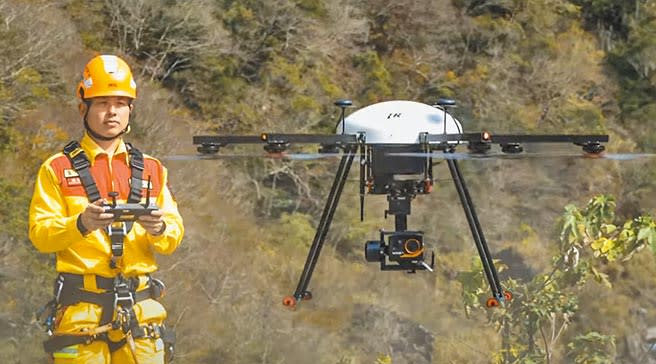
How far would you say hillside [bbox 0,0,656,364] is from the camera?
275 inches

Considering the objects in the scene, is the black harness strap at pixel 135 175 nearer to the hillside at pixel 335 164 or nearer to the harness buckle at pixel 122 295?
the harness buckle at pixel 122 295

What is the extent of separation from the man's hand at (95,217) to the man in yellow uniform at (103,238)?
110mm

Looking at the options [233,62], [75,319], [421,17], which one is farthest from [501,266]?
[421,17]

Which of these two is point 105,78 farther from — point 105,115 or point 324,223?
point 324,223

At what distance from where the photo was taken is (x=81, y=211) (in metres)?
2.87

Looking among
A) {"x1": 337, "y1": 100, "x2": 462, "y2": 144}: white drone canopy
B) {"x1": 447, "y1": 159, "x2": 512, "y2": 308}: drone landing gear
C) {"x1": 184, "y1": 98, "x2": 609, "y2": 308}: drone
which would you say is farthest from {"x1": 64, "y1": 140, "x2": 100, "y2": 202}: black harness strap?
{"x1": 447, "y1": 159, "x2": 512, "y2": 308}: drone landing gear

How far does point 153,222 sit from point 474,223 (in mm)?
1627

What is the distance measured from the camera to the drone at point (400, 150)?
367 cm

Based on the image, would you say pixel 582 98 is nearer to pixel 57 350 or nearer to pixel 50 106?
pixel 50 106

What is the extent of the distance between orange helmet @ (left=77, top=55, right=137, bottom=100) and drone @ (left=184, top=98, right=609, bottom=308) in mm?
698

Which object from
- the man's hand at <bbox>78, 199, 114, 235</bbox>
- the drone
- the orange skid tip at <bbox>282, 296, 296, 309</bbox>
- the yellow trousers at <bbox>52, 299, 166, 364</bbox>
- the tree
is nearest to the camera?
the man's hand at <bbox>78, 199, 114, 235</bbox>

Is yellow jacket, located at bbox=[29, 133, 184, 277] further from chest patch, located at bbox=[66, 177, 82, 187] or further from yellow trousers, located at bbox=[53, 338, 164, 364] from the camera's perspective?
yellow trousers, located at bbox=[53, 338, 164, 364]

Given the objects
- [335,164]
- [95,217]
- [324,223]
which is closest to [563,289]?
[324,223]

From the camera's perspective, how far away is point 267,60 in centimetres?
1856
